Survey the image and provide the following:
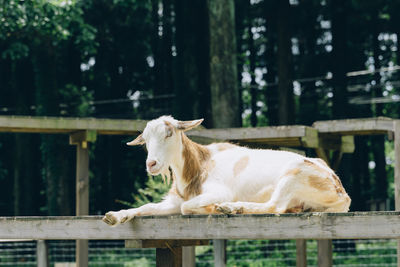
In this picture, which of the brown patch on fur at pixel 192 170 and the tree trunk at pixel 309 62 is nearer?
the brown patch on fur at pixel 192 170

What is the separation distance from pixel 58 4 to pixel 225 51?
140 inches

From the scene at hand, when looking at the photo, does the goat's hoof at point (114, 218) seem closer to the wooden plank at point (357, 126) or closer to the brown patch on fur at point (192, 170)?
the brown patch on fur at point (192, 170)

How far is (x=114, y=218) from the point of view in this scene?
445 cm

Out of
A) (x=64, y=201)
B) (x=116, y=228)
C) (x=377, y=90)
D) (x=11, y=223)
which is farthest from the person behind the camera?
(x=377, y=90)

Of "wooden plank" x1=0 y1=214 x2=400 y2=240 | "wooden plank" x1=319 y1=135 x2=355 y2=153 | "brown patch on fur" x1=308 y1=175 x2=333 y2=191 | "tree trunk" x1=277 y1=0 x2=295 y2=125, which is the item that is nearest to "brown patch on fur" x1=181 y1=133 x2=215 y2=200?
"wooden plank" x1=0 y1=214 x2=400 y2=240

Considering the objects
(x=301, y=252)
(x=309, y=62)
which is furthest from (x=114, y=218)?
(x=309, y=62)

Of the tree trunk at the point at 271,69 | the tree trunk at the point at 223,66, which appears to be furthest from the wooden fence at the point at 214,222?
the tree trunk at the point at 271,69

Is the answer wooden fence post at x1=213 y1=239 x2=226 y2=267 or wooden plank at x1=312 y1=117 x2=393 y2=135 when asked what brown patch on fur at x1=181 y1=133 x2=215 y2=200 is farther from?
wooden plank at x1=312 y1=117 x2=393 y2=135

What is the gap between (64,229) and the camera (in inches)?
193

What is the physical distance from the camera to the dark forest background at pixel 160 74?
14617mm

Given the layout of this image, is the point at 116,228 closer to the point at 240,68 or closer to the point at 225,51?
the point at 225,51

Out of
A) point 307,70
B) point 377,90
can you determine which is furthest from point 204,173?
point 307,70

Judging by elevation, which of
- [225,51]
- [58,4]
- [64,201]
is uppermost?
[58,4]

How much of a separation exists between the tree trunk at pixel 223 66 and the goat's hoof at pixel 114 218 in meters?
6.11
